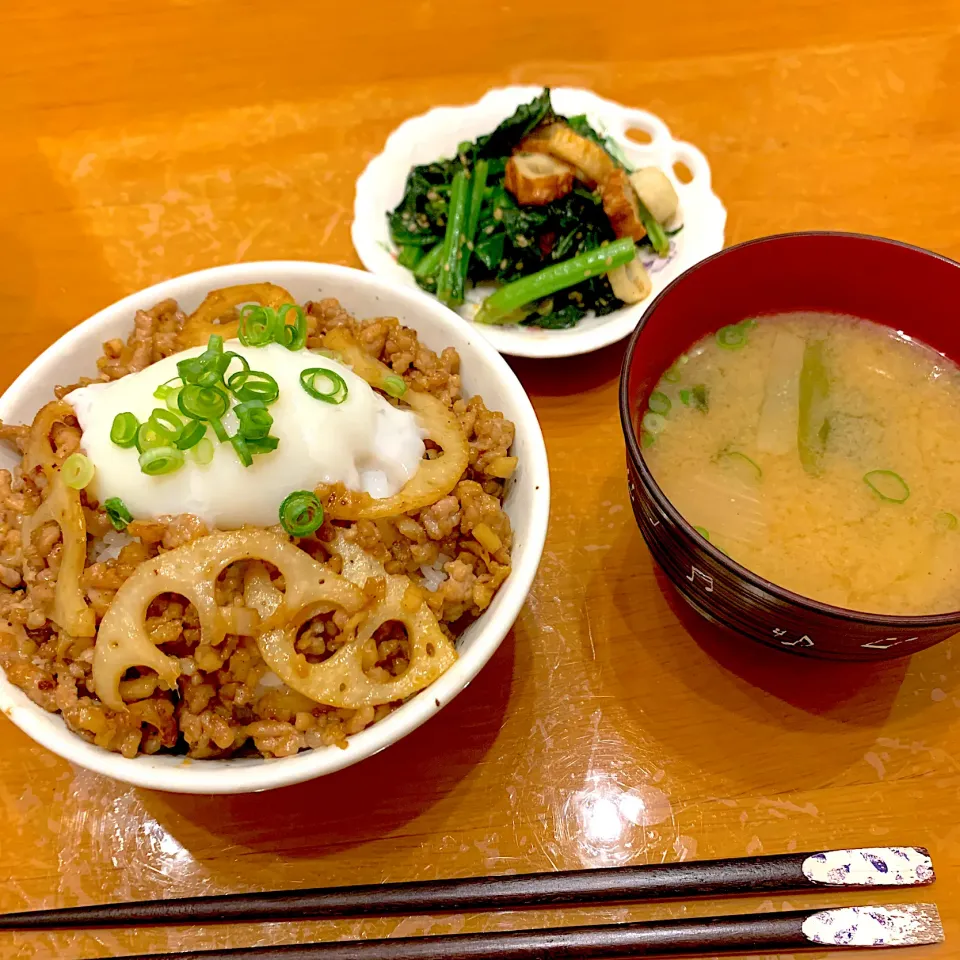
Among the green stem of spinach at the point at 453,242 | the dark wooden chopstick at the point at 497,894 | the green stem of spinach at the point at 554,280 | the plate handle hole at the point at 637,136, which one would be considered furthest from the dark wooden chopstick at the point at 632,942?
the plate handle hole at the point at 637,136

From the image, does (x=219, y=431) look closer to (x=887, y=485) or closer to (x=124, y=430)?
(x=124, y=430)

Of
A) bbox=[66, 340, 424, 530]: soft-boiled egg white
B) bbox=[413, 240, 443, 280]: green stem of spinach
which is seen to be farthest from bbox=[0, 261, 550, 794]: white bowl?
bbox=[413, 240, 443, 280]: green stem of spinach

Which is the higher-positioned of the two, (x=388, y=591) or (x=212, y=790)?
(x=388, y=591)

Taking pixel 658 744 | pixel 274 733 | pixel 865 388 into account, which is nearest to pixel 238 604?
pixel 274 733

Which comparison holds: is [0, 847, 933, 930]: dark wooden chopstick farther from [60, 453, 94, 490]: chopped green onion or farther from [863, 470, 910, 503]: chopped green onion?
[60, 453, 94, 490]: chopped green onion

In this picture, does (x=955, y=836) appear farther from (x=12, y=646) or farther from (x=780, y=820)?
(x=12, y=646)

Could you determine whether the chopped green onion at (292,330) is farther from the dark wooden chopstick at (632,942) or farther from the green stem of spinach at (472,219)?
the dark wooden chopstick at (632,942)
